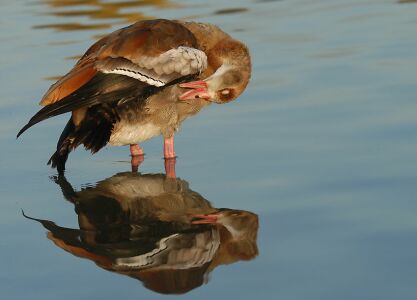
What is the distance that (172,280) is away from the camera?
6215 millimetres

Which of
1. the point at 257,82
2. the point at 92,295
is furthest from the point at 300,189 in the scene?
the point at 257,82

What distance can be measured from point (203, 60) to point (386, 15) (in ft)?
15.2

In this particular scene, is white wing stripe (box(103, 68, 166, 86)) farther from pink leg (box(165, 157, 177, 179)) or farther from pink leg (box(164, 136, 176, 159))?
pink leg (box(165, 157, 177, 179))

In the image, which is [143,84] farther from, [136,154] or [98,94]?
[136,154]

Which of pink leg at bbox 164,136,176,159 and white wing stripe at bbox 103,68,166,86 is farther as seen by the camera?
pink leg at bbox 164,136,176,159

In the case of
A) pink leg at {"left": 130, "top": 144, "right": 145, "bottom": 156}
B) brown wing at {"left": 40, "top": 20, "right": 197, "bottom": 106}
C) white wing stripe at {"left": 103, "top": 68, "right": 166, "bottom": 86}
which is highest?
brown wing at {"left": 40, "top": 20, "right": 197, "bottom": 106}

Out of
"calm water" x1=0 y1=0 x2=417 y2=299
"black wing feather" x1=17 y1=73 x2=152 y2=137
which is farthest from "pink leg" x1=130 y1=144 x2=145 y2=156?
"black wing feather" x1=17 y1=73 x2=152 y2=137

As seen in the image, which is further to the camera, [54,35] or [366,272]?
[54,35]

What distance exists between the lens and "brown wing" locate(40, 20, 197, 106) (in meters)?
8.42

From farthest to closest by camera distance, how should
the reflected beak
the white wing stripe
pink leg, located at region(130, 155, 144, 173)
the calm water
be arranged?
pink leg, located at region(130, 155, 144, 173), the white wing stripe, the reflected beak, the calm water

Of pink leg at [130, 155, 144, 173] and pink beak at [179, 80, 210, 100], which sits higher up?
pink beak at [179, 80, 210, 100]

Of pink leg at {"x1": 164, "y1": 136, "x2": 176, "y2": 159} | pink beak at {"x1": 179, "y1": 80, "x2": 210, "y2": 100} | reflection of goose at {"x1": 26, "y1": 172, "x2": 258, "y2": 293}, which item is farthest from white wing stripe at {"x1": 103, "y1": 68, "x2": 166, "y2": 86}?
reflection of goose at {"x1": 26, "y1": 172, "x2": 258, "y2": 293}

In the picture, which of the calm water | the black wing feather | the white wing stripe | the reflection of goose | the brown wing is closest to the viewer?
the calm water

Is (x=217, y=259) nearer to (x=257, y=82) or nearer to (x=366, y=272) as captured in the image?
(x=366, y=272)
